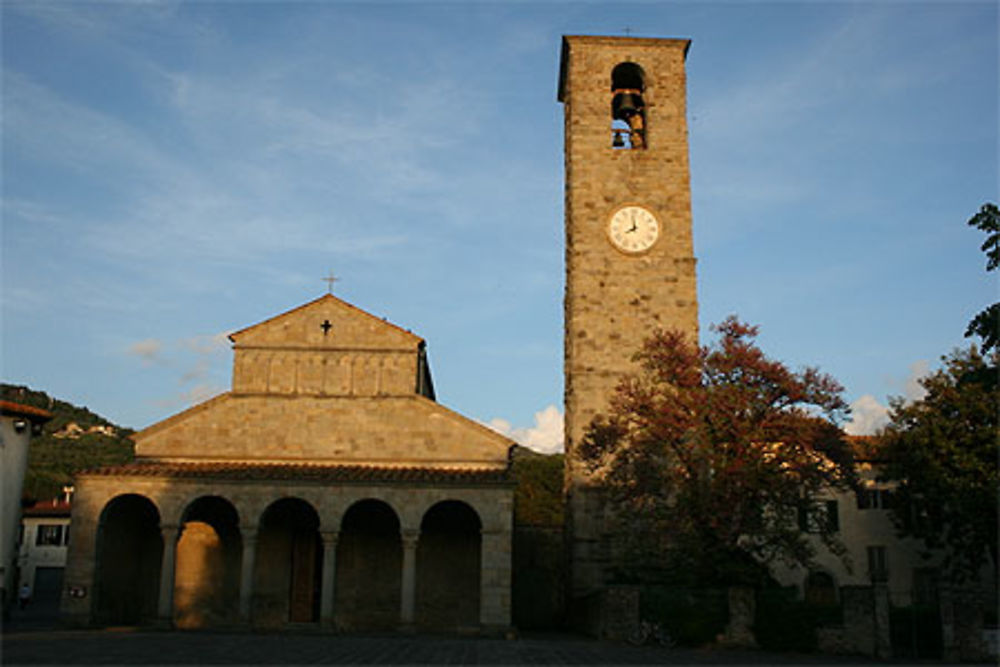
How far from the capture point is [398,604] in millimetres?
25453

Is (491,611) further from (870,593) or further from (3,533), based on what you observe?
(3,533)

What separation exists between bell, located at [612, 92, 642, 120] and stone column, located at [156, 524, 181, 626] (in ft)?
64.2

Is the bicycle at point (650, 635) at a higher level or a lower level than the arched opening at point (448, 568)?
lower

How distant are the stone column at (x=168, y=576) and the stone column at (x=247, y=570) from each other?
70.5 inches

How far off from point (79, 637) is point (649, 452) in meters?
14.3

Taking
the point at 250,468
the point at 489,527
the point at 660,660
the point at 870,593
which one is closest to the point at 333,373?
the point at 250,468

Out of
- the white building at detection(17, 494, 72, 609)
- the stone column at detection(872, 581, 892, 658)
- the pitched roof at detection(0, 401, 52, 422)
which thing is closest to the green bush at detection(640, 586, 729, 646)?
the stone column at detection(872, 581, 892, 658)

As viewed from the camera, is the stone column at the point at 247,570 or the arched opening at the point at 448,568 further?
→ the arched opening at the point at 448,568

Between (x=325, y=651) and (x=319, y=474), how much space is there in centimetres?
699

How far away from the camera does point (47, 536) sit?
4741 cm

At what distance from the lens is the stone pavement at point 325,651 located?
15273 mm

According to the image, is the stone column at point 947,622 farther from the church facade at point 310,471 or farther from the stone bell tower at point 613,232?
the church facade at point 310,471

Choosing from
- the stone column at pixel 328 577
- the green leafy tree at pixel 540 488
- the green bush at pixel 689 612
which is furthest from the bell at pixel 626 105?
the green leafy tree at pixel 540 488

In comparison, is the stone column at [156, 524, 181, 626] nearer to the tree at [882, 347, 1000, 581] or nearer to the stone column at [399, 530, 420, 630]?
the stone column at [399, 530, 420, 630]
